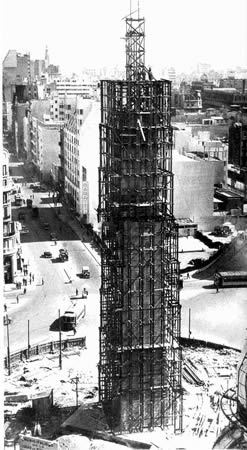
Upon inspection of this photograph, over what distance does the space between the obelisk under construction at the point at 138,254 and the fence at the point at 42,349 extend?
4343 millimetres

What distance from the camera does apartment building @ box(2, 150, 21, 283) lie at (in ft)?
95.8

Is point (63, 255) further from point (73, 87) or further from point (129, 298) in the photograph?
point (73, 87)

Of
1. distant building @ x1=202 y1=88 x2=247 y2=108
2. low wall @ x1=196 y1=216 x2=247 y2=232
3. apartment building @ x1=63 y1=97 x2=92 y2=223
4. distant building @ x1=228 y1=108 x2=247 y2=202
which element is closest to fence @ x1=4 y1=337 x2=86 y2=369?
apartment building @ x1=63 y1=97 x2=92 y2=223

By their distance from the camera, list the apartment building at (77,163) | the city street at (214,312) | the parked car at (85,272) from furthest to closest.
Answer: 1. the apartment building at (77,163)
2. the parked car at (85,272)
3. the city street at (214,312)

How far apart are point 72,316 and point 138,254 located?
794 cm

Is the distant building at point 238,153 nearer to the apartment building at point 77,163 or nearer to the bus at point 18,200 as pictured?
the apartment building at point 77,163

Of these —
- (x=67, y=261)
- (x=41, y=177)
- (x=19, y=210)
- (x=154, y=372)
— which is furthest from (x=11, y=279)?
(x=41, y=177)

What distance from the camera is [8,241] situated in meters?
29.7

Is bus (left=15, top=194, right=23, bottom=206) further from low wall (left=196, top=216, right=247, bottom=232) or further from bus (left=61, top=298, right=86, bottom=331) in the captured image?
bus (left=61, top=298, right=86, bottom=331)

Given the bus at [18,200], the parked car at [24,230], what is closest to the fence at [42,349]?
the parked car at [24,230]

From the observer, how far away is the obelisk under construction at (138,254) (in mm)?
16688

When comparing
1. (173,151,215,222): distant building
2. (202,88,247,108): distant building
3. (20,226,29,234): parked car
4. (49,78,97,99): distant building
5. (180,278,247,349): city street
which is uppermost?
(49,78,97,99): distant building

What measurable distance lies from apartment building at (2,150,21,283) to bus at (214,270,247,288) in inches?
297

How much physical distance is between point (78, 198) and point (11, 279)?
339 inches
